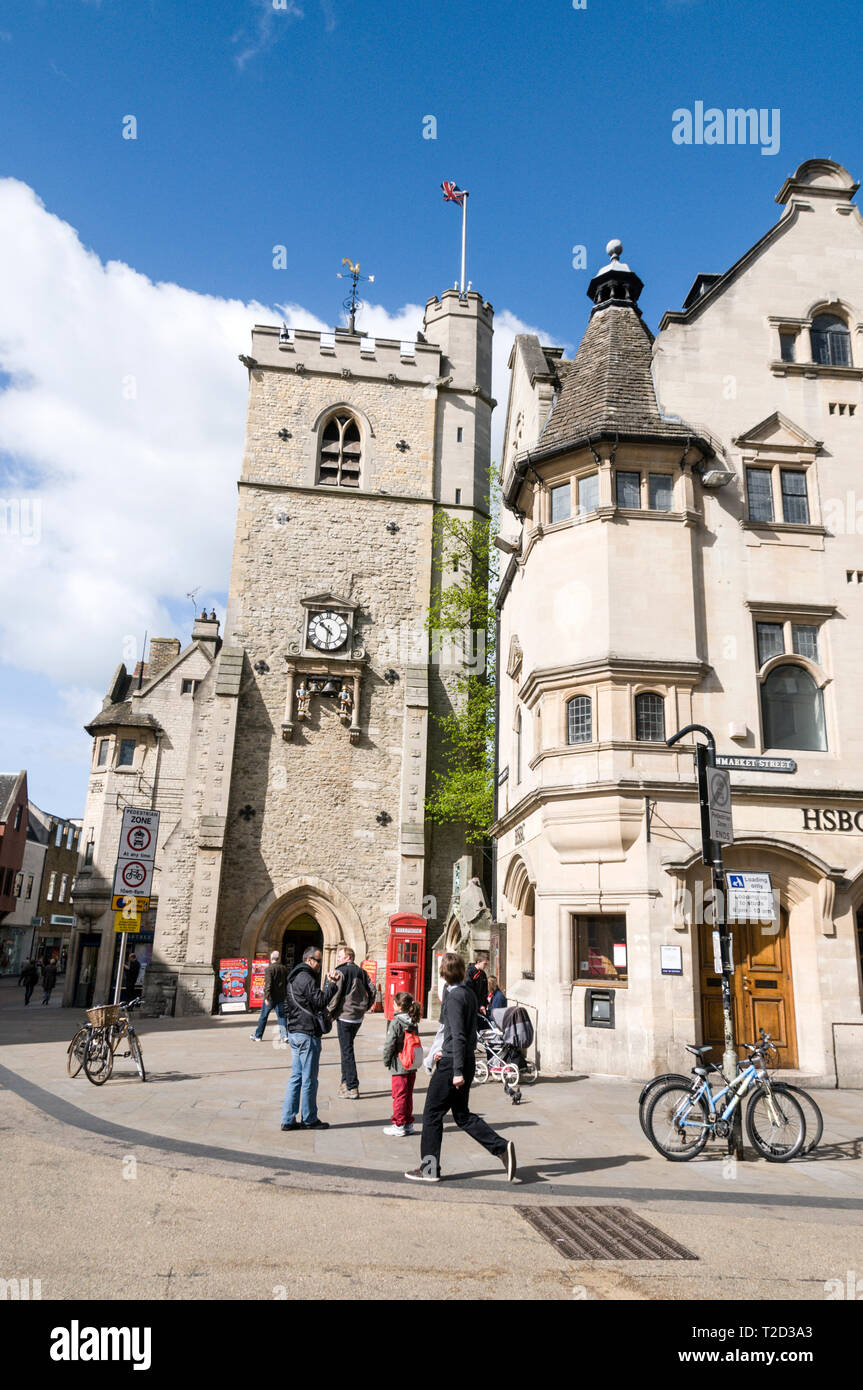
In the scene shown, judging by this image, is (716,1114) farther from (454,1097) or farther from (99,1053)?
(99,1053)

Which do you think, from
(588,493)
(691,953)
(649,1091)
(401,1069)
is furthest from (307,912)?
→ (649,1091)

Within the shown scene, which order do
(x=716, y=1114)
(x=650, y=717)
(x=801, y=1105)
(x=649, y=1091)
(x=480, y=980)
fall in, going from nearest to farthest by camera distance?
(x=649, y=1091)
(x=716, y=1114)
(x=801, y=1105)
(x=480, y=980)
(x=650, y=717)

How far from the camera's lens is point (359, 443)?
2912 centimetres

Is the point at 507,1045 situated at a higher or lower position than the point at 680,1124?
higher

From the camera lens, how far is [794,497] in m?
14.7

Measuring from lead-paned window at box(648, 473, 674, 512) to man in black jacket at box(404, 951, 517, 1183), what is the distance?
9609 mm

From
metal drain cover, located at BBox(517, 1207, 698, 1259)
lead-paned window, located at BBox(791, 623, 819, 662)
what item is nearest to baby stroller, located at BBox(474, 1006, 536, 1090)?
metal drain cover, located at BBox(517, 1207, 698, 1259)

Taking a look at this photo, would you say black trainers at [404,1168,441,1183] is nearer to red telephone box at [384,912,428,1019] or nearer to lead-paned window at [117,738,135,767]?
red telephone box at [384,912,428,1019]

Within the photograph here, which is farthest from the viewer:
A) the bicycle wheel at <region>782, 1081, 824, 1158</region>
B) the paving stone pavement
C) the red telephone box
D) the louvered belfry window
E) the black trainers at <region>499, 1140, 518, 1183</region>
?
the louvered belfry window

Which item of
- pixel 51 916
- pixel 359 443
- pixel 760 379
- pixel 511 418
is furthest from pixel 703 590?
pixel 51 916

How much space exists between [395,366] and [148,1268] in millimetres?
28737

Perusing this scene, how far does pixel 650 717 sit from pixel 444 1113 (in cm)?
785

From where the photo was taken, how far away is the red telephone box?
20.3 meters
